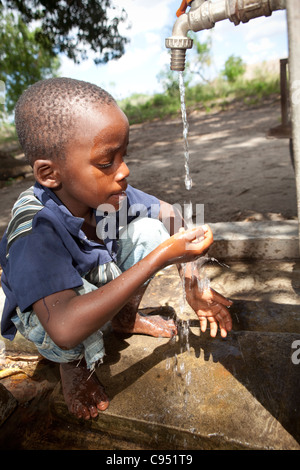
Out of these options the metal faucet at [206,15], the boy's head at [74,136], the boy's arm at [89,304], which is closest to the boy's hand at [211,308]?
the boy's arm at [89,304]

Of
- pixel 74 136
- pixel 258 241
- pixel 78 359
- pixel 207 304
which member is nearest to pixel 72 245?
pixel 74 136

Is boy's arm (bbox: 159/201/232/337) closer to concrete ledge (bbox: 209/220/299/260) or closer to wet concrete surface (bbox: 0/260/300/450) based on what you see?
wet concrete surface (bbox: 0/260/300/450)

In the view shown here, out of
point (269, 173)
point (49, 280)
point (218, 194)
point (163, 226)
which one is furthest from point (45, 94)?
point (269, 173)

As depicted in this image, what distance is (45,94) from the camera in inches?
48.8

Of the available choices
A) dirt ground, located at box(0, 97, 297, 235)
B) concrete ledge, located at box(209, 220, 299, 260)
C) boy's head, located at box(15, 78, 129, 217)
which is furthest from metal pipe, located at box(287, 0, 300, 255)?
dirt ground, located at box(0, 97, 297, 235)

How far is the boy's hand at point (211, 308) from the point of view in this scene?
1.48 m

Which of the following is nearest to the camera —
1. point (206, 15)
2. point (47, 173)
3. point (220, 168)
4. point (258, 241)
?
point (206, 15)

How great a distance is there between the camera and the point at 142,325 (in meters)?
1.75

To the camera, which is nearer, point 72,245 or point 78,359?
point 72,245

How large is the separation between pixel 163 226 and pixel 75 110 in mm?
751

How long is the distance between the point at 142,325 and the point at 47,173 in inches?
34.0

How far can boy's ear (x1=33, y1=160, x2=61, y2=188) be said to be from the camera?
4.19ft

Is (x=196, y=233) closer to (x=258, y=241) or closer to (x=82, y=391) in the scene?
(x=82, y=391)

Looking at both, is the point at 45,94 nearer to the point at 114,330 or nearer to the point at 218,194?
the point at 114,330
